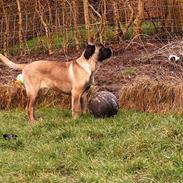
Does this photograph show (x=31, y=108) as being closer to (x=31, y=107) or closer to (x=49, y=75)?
(x=31, y=107)

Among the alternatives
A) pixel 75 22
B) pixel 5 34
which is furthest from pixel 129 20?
pixel 5 34

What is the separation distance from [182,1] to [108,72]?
143 inches

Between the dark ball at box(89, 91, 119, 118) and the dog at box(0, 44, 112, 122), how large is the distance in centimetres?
38

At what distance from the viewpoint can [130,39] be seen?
13.9 metres

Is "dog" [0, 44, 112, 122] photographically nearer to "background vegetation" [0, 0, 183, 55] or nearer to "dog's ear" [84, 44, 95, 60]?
"dog's ear" [84, 44, 95, 60]

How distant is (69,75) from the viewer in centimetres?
1005

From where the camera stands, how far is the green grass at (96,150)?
20.0ft

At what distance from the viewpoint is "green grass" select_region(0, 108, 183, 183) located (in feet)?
20.0

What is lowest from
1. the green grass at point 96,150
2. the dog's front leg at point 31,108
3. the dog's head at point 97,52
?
the dog's front leg at point 31,108

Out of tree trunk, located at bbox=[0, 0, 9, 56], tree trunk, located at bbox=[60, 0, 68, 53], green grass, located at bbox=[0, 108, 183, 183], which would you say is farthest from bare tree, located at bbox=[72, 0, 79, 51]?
green grass, located at bbox=[0, 108, 183, 183]

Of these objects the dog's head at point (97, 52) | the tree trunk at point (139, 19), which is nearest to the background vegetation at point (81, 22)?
the tree trunk at point (139, 19)

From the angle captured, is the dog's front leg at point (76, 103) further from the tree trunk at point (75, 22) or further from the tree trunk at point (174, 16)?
the tree trunk at point (174, 16)

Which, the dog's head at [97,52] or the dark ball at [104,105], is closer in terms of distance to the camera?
the dark ball at [104,105]

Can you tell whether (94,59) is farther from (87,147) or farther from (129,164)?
(129,164)
